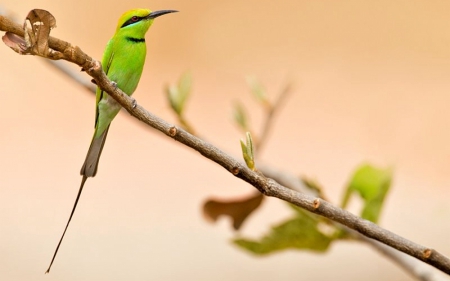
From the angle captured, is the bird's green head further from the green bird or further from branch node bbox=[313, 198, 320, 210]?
branch node bbox=[313, 198, 320, 210]

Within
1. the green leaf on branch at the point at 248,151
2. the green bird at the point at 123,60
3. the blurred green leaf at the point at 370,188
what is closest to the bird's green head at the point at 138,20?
the green bird at the point at 123,60

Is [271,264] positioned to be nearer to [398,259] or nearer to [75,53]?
[398,259]

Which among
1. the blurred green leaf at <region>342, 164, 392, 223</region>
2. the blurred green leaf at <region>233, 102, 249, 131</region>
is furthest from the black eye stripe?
the blurred green leaf at <region>342, 164, 392, 223</region>

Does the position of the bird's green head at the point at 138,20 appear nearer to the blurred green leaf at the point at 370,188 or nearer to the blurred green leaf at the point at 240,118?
the blurred green leaf at the point at 240,118

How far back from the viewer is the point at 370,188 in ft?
2.07

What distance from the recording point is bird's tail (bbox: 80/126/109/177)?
0.46 meters

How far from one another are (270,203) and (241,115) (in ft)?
2.45

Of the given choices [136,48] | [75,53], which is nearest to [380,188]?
[136,48]

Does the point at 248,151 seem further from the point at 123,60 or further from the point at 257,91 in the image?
the point at 257,91

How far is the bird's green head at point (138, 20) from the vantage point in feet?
1.63

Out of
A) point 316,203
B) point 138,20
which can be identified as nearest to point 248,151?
point 316,203

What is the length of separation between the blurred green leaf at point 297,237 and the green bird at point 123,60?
0.72 ft

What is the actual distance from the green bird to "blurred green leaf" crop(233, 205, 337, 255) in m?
0.22

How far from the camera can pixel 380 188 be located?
0.61 metres
